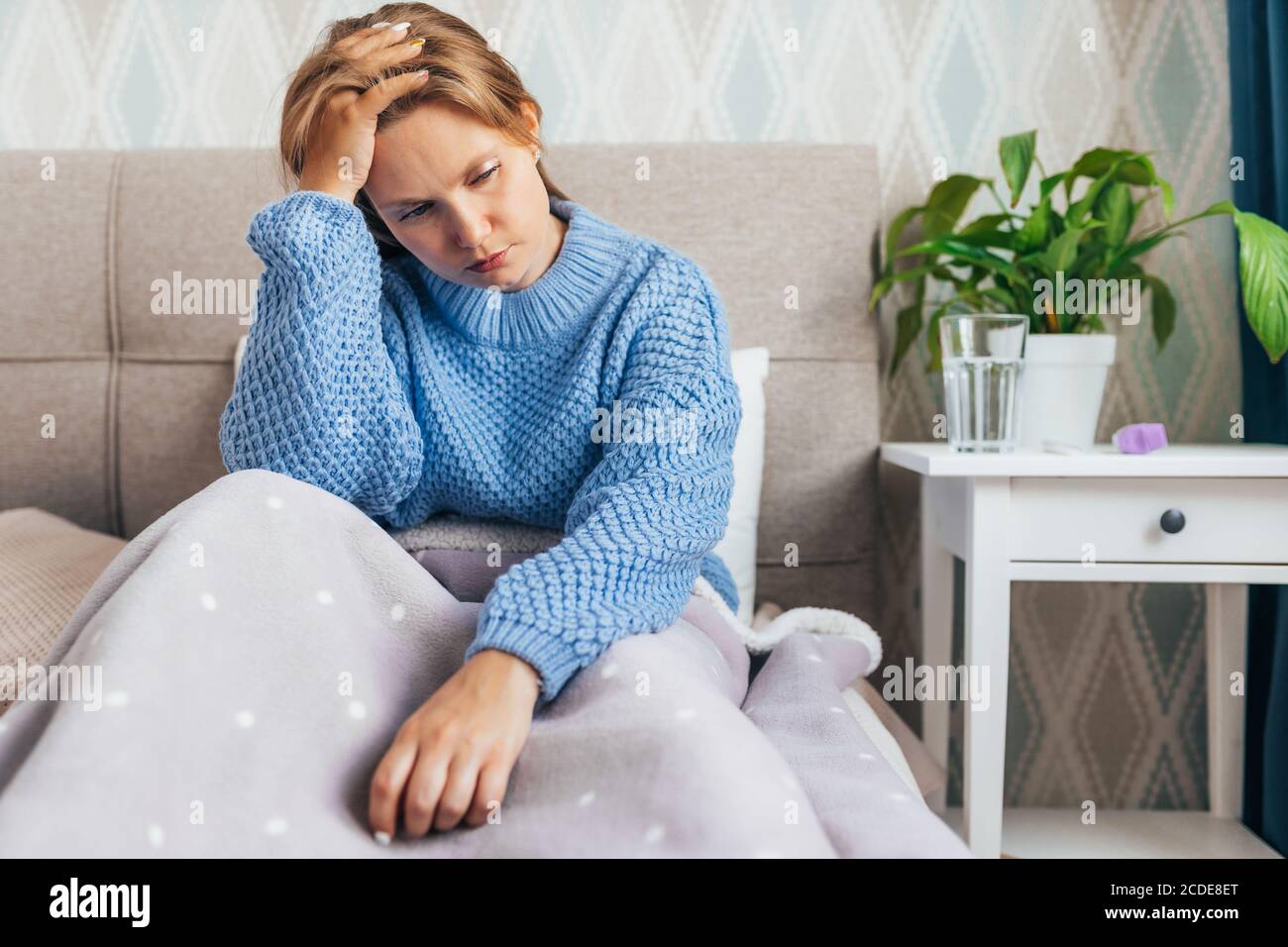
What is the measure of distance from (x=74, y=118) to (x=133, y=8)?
7.7 inches

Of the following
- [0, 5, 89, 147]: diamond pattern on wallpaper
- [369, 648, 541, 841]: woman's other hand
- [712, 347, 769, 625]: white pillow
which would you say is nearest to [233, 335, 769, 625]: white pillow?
[712, 347, 769, 625]: white pillow

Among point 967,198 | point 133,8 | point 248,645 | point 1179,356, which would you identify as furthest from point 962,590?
point 133,8

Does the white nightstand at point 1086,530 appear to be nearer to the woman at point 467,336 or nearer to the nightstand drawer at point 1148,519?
the nightstand drawer at point 1148,519

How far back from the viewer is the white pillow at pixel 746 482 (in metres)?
1.25

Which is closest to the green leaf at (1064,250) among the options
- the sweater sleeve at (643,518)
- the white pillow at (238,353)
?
the sweater sleeve at (643,518)

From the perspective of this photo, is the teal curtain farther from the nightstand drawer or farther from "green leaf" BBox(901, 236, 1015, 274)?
"green leaf" BBox(901, 236, 1015, 274)

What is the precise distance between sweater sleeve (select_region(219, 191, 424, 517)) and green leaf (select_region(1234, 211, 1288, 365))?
36.9 inches

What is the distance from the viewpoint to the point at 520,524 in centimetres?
97

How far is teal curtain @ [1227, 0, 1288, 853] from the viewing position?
4.08 feet

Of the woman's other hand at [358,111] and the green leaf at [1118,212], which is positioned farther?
the green leaf at [1118,212]

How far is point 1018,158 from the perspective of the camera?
1255 millimetres

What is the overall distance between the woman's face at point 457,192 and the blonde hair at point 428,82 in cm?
1
